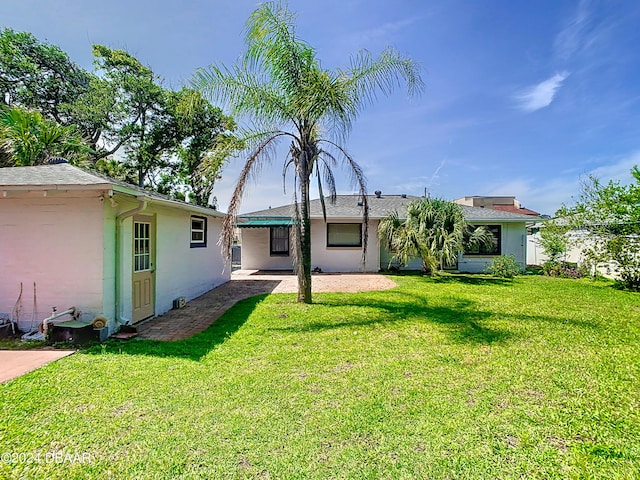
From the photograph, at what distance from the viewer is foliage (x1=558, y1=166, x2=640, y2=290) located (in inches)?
509

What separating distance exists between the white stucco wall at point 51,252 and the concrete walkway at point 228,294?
1509 mm

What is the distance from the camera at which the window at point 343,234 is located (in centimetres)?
1875

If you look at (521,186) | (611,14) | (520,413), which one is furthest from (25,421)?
(521,186)

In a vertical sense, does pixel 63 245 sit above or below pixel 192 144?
below

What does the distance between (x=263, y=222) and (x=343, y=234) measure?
4.76 metres

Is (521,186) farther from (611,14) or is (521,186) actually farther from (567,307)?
(567,307)

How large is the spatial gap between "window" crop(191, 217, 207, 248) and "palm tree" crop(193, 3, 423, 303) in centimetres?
341

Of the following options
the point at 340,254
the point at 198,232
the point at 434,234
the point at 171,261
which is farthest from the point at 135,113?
the point at 434,234

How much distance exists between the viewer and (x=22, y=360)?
5227 mm

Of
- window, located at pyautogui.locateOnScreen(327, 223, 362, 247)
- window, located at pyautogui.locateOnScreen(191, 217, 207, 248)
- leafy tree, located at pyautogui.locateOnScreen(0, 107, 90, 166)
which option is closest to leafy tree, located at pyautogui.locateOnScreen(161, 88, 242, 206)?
window, located at pyautogui.locateOnScreen(327, 223, 362, 247)

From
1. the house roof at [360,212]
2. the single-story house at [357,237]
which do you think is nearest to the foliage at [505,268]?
the single-story house at [357,237]

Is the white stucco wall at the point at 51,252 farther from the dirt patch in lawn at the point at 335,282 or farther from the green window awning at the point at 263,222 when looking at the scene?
the green window awning at the point at 263,222

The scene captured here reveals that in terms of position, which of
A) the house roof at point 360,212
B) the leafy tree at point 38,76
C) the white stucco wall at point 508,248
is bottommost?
the white stucco wall at point 508,248

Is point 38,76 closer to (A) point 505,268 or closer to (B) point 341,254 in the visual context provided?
(B) point 341,254
